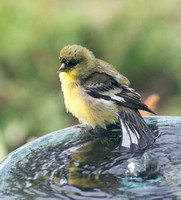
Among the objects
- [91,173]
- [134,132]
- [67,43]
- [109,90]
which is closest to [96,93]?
[109,90]

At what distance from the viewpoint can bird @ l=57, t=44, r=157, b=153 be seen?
3.35 metres

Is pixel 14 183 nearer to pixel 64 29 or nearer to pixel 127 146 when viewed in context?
pixel 127 146

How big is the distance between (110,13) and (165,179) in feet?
13.0

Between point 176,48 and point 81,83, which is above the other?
point 176,48

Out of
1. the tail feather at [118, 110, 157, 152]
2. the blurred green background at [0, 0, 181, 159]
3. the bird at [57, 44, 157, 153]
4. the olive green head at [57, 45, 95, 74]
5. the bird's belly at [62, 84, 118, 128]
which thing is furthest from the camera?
the blurred green background at [0, 0, 181, 159]

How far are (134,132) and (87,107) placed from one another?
0.62 meters

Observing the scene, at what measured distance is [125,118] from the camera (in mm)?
3336

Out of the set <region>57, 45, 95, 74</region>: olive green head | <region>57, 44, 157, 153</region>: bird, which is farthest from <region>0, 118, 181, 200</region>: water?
<region>57, 45, 95, 74</region>: olive green head

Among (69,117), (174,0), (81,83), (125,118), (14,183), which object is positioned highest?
(174,0)

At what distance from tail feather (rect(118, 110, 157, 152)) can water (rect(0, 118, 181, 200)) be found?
0.19 feet

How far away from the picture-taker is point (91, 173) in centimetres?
240

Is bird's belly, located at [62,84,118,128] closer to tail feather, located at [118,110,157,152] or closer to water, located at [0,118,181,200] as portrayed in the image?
tail feather, located at [118,110,157,152]

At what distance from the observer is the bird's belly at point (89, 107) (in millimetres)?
3465

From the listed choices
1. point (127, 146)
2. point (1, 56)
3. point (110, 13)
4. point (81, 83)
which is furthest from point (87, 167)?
point (110, 13)
